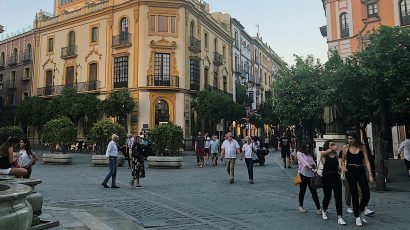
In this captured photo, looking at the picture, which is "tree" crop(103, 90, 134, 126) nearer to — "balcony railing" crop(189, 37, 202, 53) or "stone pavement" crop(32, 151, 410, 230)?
"balcony railing" crop(189, 37, 202, 53)

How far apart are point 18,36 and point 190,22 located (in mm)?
21999

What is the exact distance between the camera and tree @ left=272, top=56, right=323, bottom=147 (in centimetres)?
2027

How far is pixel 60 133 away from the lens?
20.5 meters

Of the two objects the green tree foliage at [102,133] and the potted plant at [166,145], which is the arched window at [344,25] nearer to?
the potted plant at [166,145]

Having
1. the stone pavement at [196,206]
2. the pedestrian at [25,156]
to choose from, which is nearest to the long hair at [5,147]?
the stone pavement at [196,206]

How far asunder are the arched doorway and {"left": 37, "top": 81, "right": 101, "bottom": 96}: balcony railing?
6.20m

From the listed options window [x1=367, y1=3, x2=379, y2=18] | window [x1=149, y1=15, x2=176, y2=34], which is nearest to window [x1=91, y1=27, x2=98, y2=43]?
window [x1=149, y1=15, x2=176, y2=34]

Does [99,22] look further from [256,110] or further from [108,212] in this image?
[108,212]

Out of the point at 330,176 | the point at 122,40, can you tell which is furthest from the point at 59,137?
the point at 330,176

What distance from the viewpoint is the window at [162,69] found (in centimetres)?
3195

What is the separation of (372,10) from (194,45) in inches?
588

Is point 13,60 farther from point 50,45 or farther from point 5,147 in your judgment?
point 5,147

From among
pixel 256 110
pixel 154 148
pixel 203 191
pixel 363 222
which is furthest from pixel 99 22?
pixel 363 222

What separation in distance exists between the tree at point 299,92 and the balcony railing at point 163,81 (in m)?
12.1
